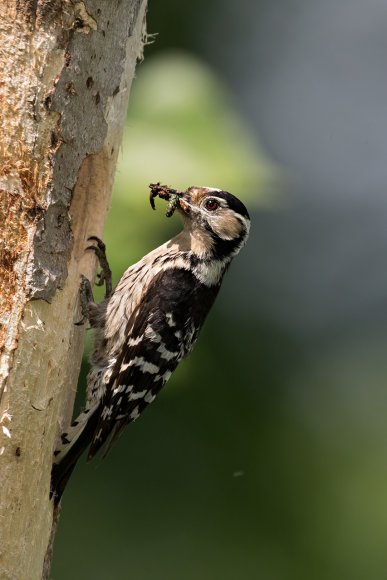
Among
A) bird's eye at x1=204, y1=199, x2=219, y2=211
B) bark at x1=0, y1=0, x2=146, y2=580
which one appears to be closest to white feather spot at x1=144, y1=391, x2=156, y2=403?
bark at x1=0, y1=0, x2=146, y2=580

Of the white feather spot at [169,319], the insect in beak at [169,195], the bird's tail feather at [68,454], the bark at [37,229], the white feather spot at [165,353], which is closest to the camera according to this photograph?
the bark at [37,229]

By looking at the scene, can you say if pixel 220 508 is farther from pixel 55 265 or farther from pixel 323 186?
pixel 323 186

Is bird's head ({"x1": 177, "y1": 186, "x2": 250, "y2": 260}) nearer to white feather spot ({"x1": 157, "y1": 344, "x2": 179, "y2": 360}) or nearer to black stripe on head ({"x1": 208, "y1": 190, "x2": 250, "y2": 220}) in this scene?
black stripe on head ({"x1": 208, "y1": 190, "x2": 250, "y2": 220})

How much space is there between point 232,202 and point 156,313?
64cm

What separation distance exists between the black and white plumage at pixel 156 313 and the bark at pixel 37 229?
0.34 meters

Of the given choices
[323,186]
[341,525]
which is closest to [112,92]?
[341,525]

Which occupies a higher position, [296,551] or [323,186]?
[323,186]

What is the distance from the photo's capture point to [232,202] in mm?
4629

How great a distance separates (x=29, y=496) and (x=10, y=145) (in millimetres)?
1125

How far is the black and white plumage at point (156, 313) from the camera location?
4133 millimetres

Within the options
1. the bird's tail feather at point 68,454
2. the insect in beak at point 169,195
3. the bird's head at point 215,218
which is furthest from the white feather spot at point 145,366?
the bird's head at point 215,218

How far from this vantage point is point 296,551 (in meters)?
5.25

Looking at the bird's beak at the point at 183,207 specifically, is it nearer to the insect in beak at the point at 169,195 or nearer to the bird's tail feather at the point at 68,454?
the insect in beak at the point at 169,195

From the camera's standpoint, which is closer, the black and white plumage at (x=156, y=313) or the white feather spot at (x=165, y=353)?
the black and white plumage at (x=156, y=313)
